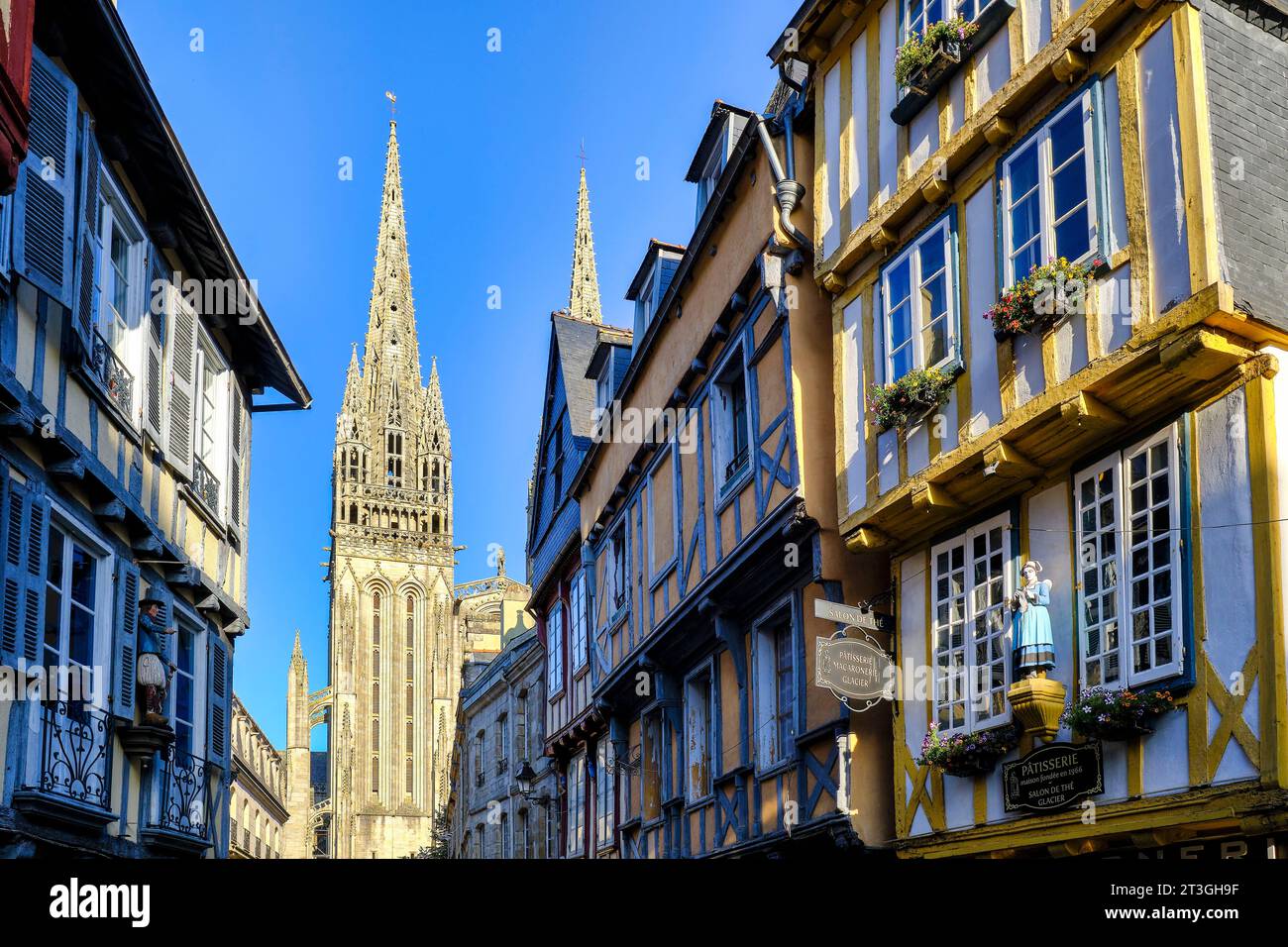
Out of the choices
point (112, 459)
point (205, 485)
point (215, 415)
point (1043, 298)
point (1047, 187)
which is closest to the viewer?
point (1043, 298)

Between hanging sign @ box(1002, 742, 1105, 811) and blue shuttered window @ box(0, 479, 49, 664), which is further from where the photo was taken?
blue shuttered window @ box(0, 479, 49, 664)

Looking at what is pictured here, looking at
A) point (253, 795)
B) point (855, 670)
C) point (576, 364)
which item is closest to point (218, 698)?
point (855, 670)

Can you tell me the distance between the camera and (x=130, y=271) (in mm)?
14453

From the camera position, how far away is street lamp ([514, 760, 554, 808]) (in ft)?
94.2

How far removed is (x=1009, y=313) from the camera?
10.7 meters

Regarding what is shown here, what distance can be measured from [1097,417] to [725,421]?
696cm

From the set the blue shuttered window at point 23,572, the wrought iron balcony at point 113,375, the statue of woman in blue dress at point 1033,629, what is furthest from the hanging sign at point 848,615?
the wrought iron balcony at point 113,375

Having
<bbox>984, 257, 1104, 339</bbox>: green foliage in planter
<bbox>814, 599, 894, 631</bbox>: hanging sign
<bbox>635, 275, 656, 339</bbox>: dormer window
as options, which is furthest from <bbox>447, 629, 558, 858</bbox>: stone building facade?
<bbox>984, 257, 1104, 339</bbox>: green foliage in planter

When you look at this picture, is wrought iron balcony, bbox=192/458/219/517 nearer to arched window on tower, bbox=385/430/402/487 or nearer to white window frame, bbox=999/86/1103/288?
white window frame, bbox=999/86/1103/288

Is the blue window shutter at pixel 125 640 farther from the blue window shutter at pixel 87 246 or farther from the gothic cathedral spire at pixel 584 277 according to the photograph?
the gothic cathedral spire at pixel 584 277

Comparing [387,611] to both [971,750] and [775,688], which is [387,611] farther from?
[971,750]

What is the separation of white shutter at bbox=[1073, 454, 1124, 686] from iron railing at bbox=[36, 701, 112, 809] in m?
7.40

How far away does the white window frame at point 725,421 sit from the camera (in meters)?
16.1
